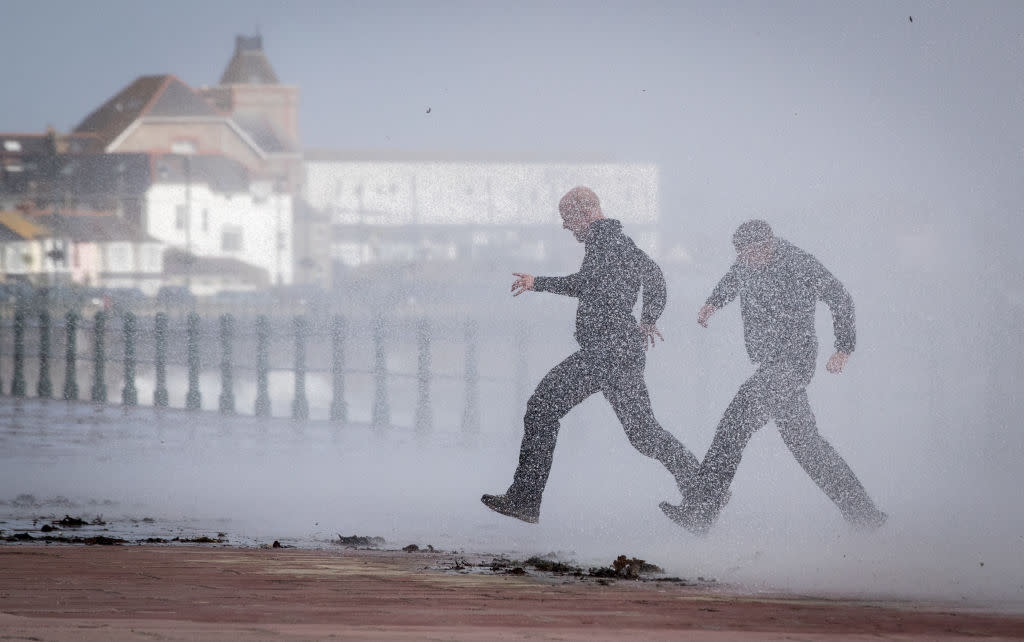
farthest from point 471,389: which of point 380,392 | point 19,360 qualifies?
point 19,360

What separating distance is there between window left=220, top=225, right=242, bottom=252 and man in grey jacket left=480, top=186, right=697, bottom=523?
280 ft

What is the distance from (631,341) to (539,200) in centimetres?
14179

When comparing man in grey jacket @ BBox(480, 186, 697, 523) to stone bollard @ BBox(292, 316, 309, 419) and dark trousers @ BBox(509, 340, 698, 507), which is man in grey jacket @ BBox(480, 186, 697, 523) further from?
stone bollard @ BBox(292, 316, 309, 419)

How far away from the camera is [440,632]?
452cm

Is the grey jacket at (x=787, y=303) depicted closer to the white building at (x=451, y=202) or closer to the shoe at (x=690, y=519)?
the shoe at (x=690, y=519)

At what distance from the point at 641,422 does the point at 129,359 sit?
1560 cm

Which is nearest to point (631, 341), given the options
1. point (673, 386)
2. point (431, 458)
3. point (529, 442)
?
point (529, 442)

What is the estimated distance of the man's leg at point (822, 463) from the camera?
25.8 feet

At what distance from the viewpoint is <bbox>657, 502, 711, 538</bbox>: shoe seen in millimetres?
7770

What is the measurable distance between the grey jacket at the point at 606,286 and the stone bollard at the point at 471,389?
38.3 feet

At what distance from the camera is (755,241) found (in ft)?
25.3

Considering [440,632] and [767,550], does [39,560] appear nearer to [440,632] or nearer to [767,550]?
[440,632]

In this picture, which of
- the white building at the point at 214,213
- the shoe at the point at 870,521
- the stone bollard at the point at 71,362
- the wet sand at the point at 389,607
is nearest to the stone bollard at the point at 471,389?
the stone bollard at the point at 71,362

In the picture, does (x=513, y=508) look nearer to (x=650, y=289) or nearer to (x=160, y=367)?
(x=650, y=289)
